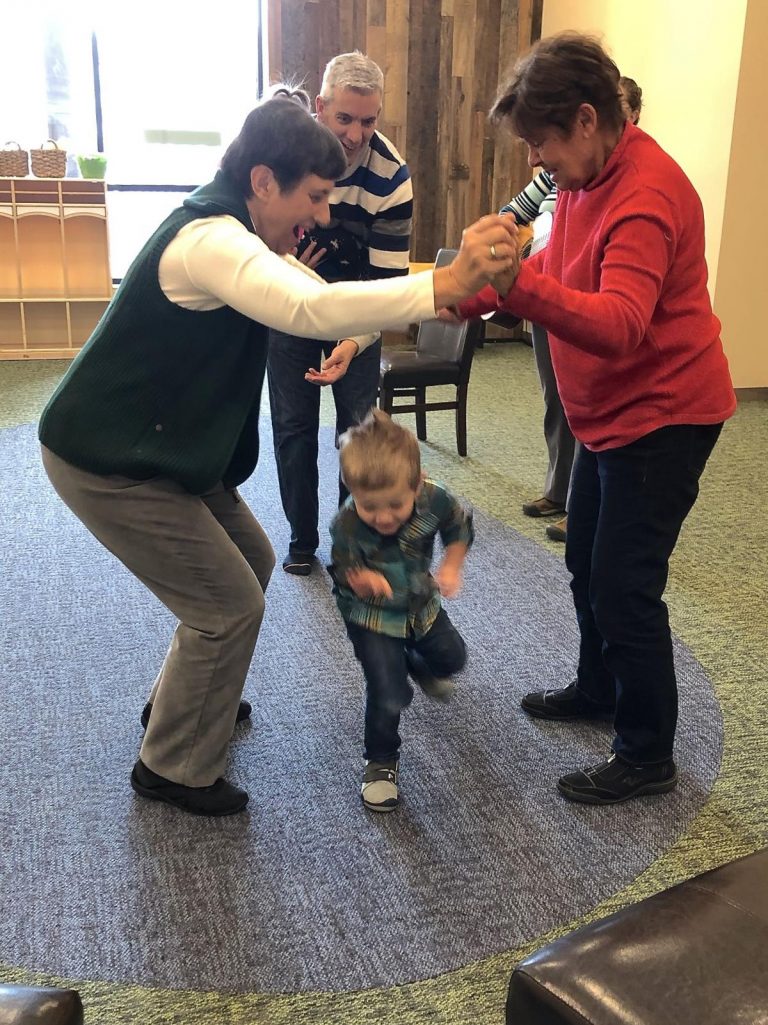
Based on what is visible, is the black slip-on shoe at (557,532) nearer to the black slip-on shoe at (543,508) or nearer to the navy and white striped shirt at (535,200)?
the black slip-on shoe at (543,508)

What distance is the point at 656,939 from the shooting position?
1087mm

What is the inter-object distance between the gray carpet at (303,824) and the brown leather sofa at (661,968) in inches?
21.6

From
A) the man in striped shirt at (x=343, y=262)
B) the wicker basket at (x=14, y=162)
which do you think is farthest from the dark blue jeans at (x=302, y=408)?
the wicker basket at (x=14, y=162)

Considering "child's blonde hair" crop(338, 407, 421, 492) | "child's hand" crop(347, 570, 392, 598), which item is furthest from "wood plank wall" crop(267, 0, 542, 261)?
"child's hand" crop(347, 570, 392, 598)

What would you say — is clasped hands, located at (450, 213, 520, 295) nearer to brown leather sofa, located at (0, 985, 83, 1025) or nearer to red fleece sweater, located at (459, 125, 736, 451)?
red fleece sweater, located at (459, 125, 736, 451)

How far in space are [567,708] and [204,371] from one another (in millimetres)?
1201

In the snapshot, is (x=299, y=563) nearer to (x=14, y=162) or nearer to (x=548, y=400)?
(x=548, y=400)

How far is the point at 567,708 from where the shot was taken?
2.30 m

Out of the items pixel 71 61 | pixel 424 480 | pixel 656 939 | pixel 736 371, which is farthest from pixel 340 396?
pixel 71 61

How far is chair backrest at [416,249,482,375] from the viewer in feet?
14.1

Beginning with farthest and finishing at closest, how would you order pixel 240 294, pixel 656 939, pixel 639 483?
pixel 639 483
pixel 240 294
pixel 656 939

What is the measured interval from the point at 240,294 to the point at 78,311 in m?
5.08

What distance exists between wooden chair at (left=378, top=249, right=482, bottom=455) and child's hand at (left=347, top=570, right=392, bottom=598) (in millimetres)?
2504

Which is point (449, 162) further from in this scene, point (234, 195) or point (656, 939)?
point (656, 939)
